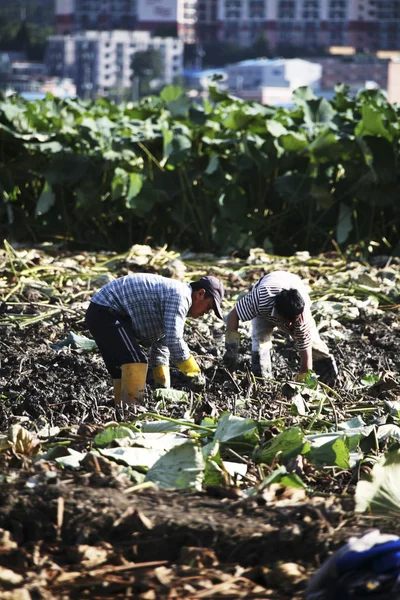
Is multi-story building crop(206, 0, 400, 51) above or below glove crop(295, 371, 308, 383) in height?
above

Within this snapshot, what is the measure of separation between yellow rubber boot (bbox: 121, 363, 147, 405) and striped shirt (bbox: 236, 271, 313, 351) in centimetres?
80

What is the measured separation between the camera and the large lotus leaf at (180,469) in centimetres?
342

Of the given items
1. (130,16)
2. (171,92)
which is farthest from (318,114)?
(130,16)

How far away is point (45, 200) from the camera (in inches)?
409

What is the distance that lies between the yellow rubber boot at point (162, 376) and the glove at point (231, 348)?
45 cm

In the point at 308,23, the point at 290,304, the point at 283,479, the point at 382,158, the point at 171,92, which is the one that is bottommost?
the point at 283,479

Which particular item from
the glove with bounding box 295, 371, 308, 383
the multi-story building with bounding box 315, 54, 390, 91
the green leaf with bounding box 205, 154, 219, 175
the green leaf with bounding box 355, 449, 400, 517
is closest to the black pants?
the glove with bounding box 295, 371, 308, 383

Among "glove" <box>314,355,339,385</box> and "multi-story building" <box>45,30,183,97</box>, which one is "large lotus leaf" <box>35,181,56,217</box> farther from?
"multi-story building" <box>45,30,183,97</box>

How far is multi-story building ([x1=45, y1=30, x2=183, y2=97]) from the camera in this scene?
4540 inches

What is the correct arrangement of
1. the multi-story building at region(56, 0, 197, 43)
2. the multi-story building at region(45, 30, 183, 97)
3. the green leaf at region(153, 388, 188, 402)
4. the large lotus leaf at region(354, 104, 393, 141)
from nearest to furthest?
1. the green leaf at region(153, 388, 188, 402)
2. the large lotus leaf at region(354, 104, 393, 141)
3. the multi-story building at region(45, 30, 183, 97)
4. the multi-story building at region(56, 0, 197, 43)

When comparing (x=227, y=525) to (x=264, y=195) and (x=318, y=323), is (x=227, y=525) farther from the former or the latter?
(x=264, y=195)

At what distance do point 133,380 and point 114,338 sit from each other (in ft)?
0.82

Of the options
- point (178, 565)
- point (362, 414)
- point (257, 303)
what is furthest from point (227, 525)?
point (257, 303)

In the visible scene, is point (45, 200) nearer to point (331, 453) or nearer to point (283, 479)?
point (331, 453)
